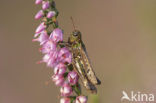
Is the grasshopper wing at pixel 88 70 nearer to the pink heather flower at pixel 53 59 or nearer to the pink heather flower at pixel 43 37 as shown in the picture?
the pink heather flower at pixel 53 59

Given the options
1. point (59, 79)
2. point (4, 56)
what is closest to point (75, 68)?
point (59, 79)

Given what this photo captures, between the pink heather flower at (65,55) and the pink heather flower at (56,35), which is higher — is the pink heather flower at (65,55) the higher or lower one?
the lower one

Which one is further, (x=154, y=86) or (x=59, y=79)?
(x=154, y=86)

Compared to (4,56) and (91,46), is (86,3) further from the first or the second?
(4,56)

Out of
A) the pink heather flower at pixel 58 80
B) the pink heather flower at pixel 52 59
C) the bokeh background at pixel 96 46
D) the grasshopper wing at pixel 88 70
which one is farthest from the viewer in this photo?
the bokeh background at pixel 96 46

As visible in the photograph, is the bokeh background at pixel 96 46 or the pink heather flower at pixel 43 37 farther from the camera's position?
the bokeh background at pixel 96 46

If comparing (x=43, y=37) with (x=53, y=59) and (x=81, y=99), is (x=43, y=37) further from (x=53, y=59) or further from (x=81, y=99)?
(x=81, y=99)

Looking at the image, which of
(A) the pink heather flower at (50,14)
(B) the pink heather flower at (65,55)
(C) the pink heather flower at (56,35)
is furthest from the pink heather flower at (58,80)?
(A) the pink heather flower at (50,14)
